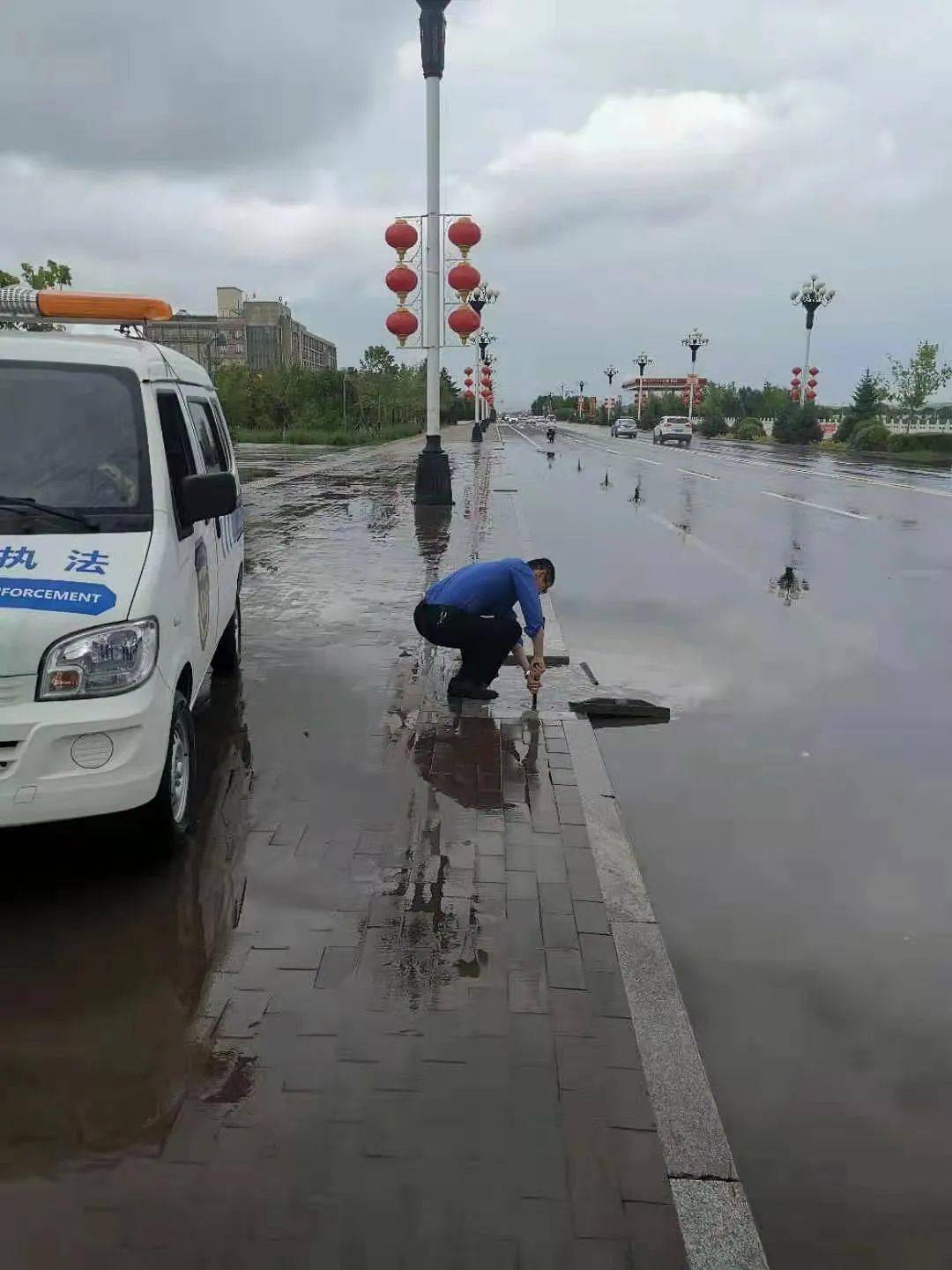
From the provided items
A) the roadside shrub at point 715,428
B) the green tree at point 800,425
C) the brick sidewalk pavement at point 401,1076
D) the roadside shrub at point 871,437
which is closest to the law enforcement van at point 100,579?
the brick sidewalk pavement at point 401,1076

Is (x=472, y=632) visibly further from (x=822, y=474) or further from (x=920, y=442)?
(x=920, y=442)

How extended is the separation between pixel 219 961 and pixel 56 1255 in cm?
130

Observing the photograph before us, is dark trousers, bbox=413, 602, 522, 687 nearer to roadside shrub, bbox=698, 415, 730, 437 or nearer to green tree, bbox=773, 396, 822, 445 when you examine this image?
green tree, bbox=773, 396, 822, 445

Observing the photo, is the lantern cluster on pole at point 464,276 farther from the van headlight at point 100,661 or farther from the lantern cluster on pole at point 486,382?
the lantern cluster on pole at point 486,382

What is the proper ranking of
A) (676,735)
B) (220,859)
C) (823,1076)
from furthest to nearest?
1. (676,735)
2. (220,859)
3. (823,1076)

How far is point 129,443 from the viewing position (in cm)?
459

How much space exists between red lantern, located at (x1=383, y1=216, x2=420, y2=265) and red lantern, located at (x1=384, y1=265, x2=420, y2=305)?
32cm

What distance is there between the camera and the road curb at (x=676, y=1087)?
252 centimetres

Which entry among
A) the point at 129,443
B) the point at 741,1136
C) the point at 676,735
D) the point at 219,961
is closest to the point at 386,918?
the point at 219,961

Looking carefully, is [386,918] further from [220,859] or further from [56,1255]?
[56,1255]

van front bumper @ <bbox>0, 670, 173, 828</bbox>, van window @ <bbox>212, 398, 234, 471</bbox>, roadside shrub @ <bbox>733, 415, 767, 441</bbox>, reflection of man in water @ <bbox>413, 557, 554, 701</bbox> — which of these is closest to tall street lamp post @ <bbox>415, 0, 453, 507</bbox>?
van window @ <bbox>212, 398, 234, 471</bbox>

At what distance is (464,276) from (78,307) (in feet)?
41.6

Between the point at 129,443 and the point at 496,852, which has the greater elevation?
the point at 129,443

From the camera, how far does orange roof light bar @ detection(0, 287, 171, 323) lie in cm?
579
